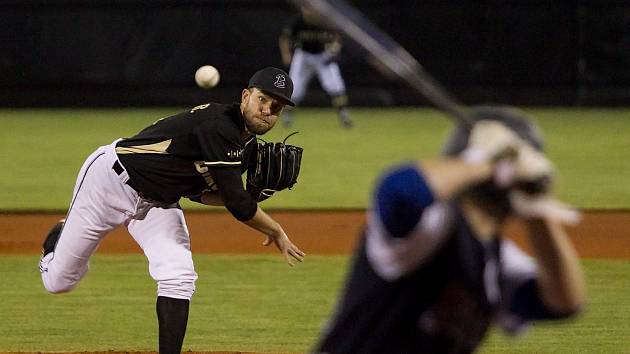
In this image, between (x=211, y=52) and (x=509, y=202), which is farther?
(x=211, y=52)

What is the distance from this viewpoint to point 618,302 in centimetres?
755

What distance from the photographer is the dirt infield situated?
9469 millimetres

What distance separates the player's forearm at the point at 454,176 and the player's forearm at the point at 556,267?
0.52 feet

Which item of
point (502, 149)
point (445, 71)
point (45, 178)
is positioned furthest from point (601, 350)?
point (445, 71)

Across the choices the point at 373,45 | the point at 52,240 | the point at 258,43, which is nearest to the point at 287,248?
the point at 52,240

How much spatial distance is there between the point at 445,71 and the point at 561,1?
2535 mm

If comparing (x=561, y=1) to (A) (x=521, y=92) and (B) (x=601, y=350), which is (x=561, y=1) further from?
(B) (x=601, y=350)

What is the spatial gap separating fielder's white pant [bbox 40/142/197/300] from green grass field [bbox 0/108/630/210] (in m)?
5.62

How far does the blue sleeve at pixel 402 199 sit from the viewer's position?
2445 millimetres

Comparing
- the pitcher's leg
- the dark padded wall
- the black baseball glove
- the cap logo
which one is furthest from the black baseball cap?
the dark padded wall

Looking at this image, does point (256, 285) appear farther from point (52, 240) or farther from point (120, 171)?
point (120, 171)

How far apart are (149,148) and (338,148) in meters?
10.6

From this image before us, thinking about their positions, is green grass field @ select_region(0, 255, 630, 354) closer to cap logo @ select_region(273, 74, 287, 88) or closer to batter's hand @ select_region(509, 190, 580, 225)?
cap logo @ select_region(273, 74, 287, 88)

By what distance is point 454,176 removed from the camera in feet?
7.87
